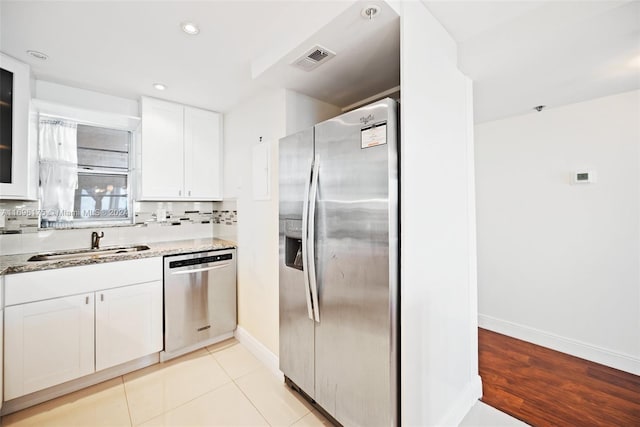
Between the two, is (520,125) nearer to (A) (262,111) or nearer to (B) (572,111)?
(B) (572,111)

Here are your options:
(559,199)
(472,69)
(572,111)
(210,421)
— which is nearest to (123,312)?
(210,421)

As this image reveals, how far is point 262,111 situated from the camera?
246cm

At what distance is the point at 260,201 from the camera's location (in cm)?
245

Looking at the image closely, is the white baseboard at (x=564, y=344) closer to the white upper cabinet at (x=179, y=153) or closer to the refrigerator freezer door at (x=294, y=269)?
the refrigerator freezer door at (x=294, y=269)

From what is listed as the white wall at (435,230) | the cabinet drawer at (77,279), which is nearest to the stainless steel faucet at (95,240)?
the cabinet drawer at (77,279)

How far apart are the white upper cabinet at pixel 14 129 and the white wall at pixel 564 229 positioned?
417 centimetres

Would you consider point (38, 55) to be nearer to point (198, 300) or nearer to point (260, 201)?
point (260, 201)

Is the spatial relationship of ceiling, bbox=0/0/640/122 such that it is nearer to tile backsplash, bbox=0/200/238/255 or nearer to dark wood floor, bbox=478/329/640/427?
tile backsplash, bbox=0/200/238/255

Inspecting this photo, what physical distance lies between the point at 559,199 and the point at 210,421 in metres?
3.50

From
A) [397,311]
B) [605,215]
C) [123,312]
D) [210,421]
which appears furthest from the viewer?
[605,215]

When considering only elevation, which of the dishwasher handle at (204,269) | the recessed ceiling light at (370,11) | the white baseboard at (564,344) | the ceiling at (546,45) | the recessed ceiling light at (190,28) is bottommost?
the white baseboard at (564,344)

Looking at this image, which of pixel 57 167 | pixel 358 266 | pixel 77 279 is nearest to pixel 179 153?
pixel 57 167

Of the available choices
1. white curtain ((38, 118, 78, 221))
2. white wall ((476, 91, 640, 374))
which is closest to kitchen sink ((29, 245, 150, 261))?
white curtain ((38, 118, 78, 221))

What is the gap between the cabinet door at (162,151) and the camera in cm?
259
